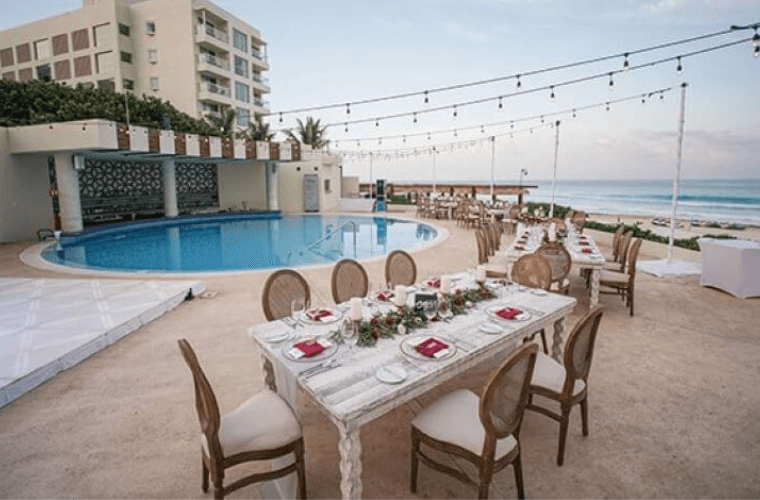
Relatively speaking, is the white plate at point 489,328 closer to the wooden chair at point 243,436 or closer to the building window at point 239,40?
the wooden chair at point 243,436

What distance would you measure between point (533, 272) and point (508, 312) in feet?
4.28

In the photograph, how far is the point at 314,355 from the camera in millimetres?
2299

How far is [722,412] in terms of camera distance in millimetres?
2996

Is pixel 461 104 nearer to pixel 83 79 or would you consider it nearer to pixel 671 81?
pixel 671 81

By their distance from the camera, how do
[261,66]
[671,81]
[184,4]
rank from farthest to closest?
[261,66], [184,4], [671,81]

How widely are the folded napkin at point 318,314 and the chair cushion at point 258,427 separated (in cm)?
65

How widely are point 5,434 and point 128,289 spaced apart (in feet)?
11.3

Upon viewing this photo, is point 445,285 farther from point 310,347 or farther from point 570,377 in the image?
point 310,347

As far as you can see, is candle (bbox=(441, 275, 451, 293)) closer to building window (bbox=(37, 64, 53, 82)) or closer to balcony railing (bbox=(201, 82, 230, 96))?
balcony railing (bbox=(201, 82, 230, 96))

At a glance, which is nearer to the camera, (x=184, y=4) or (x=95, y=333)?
(x=95, y=333)

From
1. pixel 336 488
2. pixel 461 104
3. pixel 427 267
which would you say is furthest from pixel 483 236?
pixel 336 488

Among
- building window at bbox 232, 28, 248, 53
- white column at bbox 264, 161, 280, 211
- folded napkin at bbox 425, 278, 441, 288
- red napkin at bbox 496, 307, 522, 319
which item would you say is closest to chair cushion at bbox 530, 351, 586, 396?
red napkin at bbox 496, 307, 522, 319

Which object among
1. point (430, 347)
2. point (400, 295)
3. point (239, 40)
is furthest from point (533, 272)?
point (239, 40)

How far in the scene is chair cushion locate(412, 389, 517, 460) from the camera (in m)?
2.04
